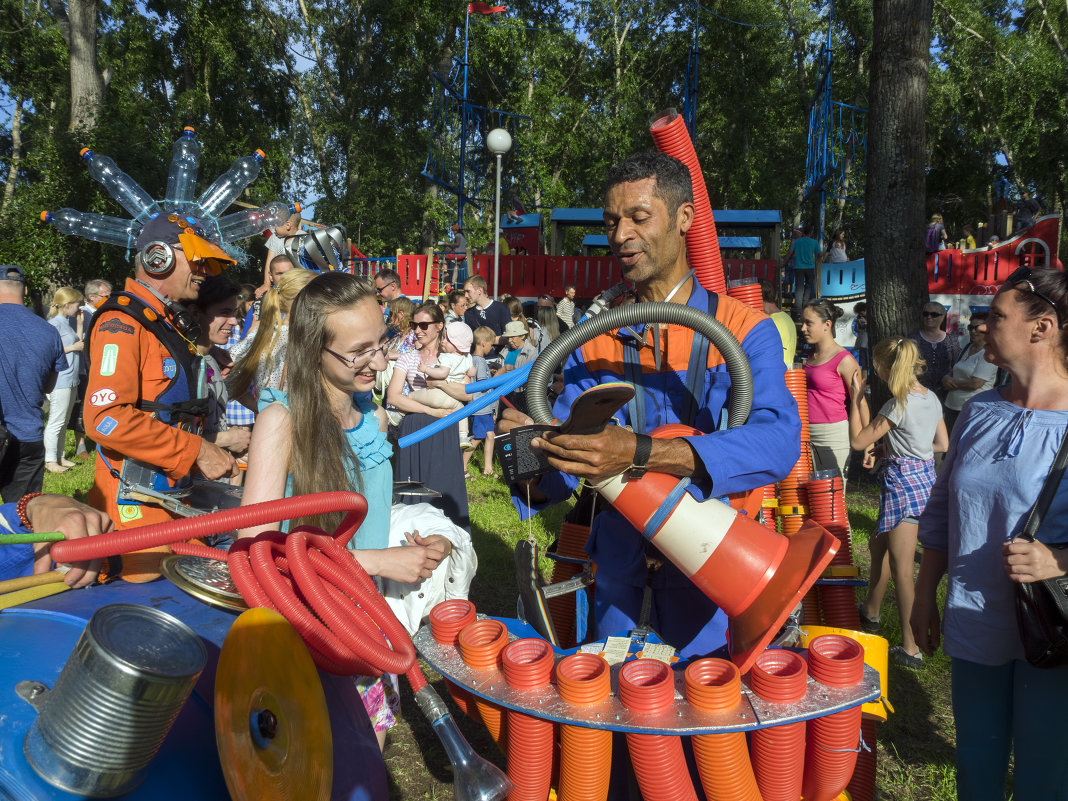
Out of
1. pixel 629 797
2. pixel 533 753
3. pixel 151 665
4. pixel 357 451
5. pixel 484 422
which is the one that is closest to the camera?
pixel 151 665

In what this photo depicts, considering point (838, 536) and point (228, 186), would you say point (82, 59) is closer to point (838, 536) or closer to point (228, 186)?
point (228, 186)

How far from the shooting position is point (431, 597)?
3287mm

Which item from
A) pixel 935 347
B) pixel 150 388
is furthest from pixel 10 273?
pixel 935 347

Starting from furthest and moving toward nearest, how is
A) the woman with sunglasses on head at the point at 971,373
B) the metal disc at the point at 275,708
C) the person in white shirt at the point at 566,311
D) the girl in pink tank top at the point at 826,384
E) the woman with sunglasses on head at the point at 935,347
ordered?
the person in white shirt at the point at 566,311 → the woman with sunglasses on head at the point at 935,347 → the woman with sunglasses on head at the point at 971,373 → the girl in pink tank top at the point at 826,384 → the metal disc at the point at 275,708

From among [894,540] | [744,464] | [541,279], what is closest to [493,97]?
[541,279]

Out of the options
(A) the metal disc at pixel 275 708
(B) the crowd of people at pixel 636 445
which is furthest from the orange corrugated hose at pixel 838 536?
(A) the metal disc at pixel 275 708

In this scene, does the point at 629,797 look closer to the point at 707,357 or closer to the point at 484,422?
the point at 707,357

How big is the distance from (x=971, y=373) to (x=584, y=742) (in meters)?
7.03

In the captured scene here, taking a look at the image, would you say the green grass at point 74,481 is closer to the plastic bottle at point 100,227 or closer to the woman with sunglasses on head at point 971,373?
the plastic bottle at point 100,227

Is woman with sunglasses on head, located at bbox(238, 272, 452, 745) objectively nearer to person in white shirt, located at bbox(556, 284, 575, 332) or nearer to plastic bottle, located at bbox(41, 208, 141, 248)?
plastic bottle, located at bbox(41, 208, 141, 248)

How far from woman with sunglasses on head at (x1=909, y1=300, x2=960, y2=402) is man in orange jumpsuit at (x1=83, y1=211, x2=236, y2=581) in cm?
723

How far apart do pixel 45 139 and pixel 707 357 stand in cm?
1752

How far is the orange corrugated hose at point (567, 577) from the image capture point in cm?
264

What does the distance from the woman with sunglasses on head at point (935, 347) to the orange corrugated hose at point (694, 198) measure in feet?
20.9
